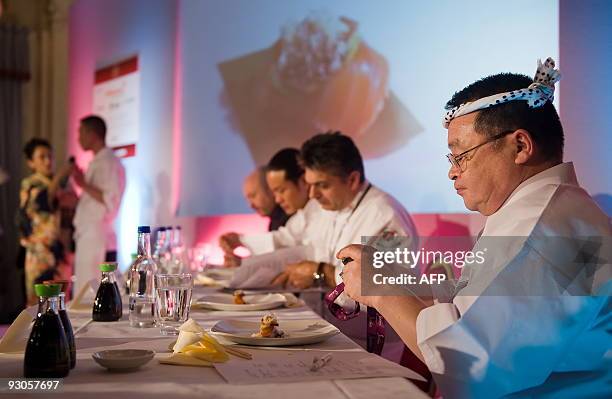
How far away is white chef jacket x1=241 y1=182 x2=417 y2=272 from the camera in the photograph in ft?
9.46

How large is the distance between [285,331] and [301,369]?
15.7 inches

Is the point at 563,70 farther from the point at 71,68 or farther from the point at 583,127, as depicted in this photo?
the point at 71,68

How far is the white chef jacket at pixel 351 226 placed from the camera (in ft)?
9.46

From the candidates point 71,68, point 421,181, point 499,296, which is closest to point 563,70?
point 421,181

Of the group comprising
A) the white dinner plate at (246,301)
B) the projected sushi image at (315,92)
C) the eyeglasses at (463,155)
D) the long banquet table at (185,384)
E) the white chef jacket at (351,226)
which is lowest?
the white dinner plate at (246,301)

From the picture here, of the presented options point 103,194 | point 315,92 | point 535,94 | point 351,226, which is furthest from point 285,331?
point 103,194

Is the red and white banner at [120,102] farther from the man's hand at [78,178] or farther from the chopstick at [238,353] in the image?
the chopstick at [238,353]

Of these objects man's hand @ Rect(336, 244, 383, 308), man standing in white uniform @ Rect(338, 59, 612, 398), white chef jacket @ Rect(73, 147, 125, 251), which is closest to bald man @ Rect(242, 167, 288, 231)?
white chef jacket @ Rect(73, 147, 125, 251)

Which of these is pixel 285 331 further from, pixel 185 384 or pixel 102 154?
pixel 102 154

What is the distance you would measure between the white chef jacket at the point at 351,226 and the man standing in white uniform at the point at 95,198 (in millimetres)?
1981

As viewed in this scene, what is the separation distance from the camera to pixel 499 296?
1.20 meters

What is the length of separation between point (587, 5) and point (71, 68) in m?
5.73

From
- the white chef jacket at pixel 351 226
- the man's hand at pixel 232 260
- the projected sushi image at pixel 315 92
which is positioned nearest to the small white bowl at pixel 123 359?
the white chef jacket at pixel 351 226

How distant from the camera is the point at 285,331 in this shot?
1.58 metres
